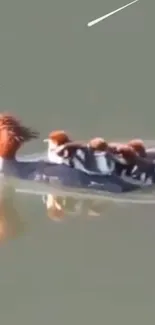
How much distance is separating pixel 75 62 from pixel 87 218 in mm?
644

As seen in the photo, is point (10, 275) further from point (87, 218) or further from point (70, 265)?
point (87, 218)

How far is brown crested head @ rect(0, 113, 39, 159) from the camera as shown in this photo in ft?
5.49

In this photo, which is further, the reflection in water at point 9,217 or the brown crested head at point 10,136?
the brown crested head at point 10,136

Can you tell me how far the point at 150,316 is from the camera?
→ 4.38 feet

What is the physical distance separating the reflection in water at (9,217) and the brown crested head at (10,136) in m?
0.05

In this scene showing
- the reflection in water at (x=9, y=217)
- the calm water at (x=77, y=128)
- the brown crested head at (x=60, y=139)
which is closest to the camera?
the calm water at (x=77, y=128)

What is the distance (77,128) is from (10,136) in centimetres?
25

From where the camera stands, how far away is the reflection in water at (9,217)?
5.05ft

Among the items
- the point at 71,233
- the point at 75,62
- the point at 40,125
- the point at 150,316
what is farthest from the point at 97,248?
the point at 75,62

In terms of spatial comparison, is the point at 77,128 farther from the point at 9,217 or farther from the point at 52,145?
the point at 9,217

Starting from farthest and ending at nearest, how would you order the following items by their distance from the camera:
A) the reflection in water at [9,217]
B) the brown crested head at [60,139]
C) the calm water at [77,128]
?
the brown crested head at [60,139], the reflection in water at [9,217], the calm water at [77,128]

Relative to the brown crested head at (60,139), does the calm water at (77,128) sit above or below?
below

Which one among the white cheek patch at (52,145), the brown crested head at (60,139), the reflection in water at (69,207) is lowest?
the reflection in water at (69,207)

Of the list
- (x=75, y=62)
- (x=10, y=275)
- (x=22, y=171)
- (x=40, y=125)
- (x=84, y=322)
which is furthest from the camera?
(x=75, y=62)
